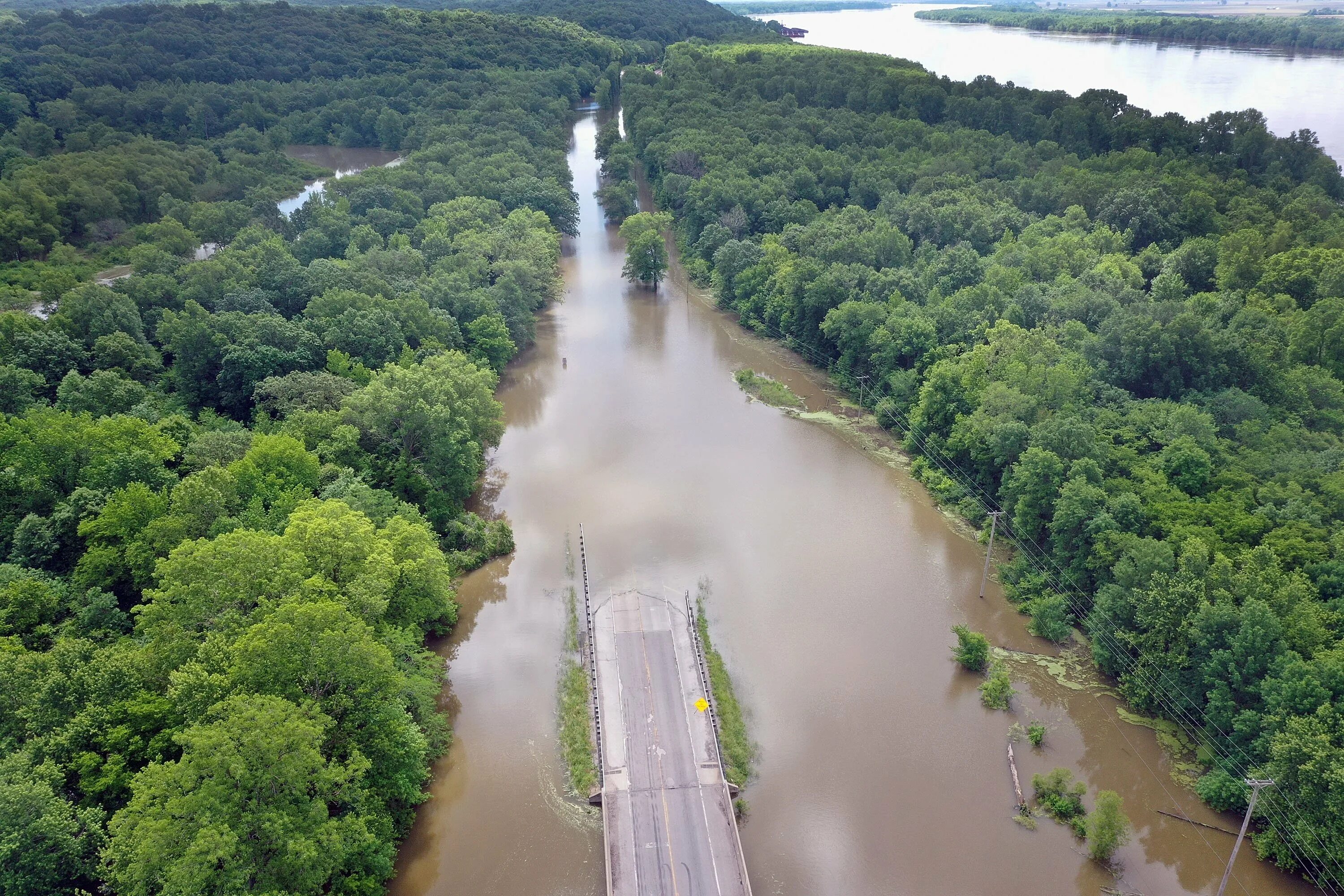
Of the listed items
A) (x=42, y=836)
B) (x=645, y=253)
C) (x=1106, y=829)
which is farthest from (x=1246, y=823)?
(x=645, y=253)

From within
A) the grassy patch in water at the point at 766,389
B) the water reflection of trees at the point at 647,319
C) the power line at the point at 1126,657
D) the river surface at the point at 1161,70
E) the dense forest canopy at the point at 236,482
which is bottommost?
the power line at the point at 1126,657

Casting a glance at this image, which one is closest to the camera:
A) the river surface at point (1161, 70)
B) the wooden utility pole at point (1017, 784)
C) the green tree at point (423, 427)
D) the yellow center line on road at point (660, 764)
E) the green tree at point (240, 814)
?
the green tree at point (240, 814)

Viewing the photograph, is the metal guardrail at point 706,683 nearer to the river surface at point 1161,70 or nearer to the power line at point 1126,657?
the power line at point 1126,657

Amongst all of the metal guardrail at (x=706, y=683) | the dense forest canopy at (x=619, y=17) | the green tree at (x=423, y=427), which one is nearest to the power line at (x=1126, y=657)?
the metal guardrail at (x=706, y=683)

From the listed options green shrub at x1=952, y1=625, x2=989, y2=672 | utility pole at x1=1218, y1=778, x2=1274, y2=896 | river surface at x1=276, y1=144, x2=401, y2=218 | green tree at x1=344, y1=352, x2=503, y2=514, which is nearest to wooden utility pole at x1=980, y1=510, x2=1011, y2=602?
green shrub at x1=952, y1=625, x2=989, y2=672

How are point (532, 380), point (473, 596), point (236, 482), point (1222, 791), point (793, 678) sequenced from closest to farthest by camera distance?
1. point (1222, 791)
2. point (236, 482)
3. point (793, 678)
4. point (473, 596)
5. point (532, 380)

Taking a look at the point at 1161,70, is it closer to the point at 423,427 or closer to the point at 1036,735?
the point at 1036,735
